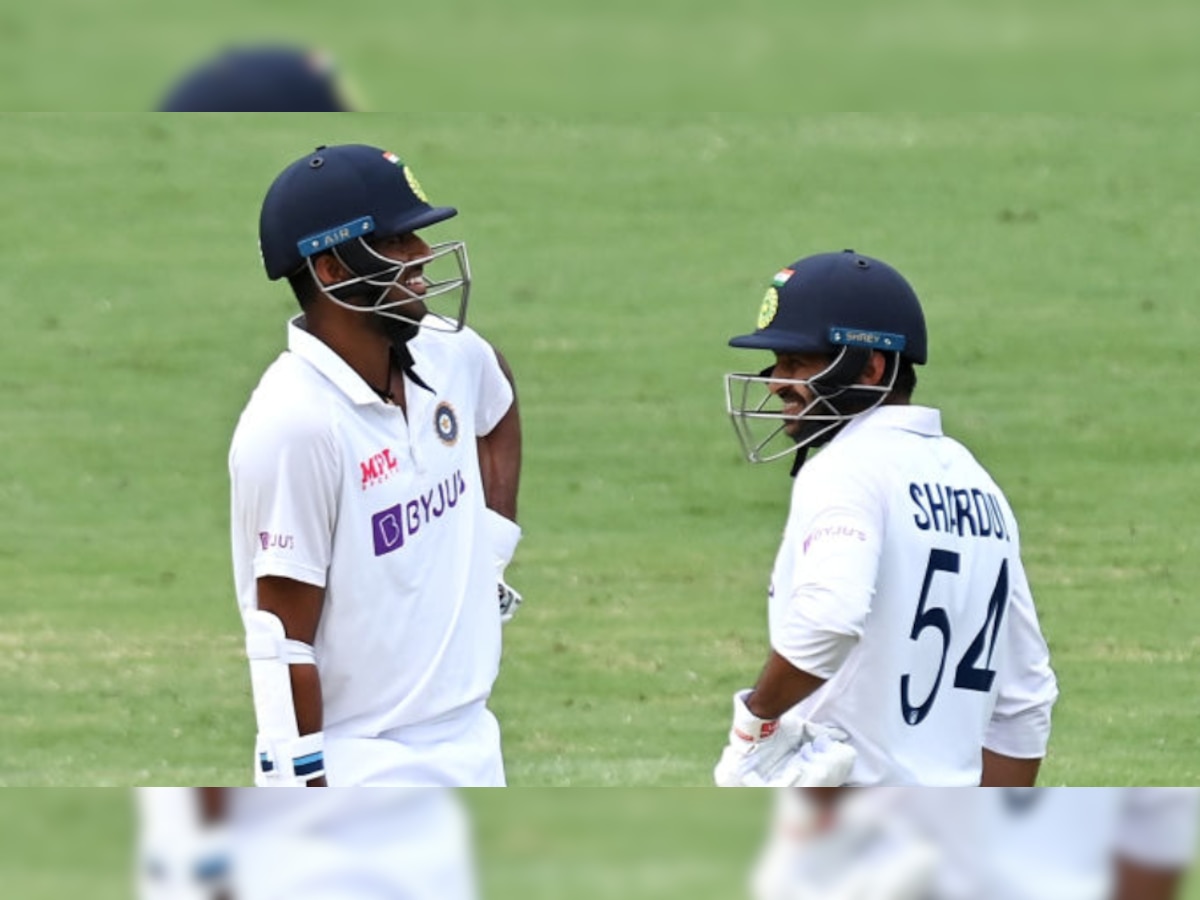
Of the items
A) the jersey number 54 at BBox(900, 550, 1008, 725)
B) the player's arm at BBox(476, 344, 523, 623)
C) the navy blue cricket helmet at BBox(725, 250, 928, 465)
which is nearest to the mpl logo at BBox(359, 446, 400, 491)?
the player's arm at BBox(476, 344, 523, 623)

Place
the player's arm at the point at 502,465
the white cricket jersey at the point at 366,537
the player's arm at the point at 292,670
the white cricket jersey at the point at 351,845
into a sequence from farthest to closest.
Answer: the player's arm at the point at 502,465 < the white cricket jersey at the point at 366,537 < the player's arm at the point at 292,670 < the white cricket jersey at the point at 351,845

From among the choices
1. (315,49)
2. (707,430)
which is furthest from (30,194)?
(315,49)

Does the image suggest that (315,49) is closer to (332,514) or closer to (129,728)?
(332,514)

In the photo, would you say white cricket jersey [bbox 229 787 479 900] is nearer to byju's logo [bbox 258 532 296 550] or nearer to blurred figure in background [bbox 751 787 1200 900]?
blurred figure in background [bbox 751 787 1200 900]

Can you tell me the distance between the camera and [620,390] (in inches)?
591

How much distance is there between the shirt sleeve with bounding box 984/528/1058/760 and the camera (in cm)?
560

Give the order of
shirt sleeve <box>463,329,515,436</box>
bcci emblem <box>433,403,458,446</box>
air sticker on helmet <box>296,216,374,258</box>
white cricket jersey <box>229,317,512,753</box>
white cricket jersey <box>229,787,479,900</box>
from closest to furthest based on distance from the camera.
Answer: white cricket jersey <box>229,787,479,900</box>, white cricket jersey <box>229,317,512,753</box>, air sticker on helmet <box>296,216,374,258</box>, bcci emblem <box>433,403,458,446</box>, shirt sleeve <box>463,329,515,436</box>

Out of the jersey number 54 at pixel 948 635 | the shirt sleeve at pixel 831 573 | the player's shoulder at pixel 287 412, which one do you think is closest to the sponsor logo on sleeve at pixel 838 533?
the shirt sleeve at pixel 831 573

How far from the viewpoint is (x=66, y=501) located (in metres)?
13.7

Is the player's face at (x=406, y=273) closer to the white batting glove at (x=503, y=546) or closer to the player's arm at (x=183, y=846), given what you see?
the white batting glove at (x=503, y=546)

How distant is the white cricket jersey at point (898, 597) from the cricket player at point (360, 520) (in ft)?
2.10

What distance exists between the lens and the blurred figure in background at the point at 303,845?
258cm

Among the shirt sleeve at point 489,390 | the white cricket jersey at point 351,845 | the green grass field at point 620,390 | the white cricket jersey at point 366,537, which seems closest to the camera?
the white cricket jersey at point 351,845

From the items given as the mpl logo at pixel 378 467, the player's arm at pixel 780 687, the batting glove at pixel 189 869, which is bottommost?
the player's arm at pixel 780 687
